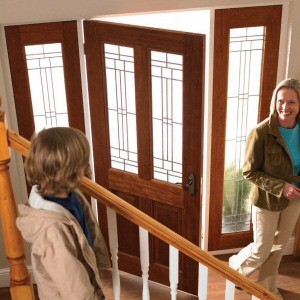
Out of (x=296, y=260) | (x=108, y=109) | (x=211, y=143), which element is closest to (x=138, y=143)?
(x=108, y=109)

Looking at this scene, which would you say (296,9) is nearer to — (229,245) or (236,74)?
(236,74)

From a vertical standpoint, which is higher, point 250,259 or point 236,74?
point 236,74

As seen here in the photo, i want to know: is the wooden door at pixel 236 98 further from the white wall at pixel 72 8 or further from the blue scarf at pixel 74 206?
the blue scarf at pixel 74 206

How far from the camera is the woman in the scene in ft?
11.1

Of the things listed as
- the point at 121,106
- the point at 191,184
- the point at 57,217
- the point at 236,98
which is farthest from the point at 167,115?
the point at 57,217

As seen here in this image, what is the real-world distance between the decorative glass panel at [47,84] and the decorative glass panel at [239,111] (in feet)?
4.00

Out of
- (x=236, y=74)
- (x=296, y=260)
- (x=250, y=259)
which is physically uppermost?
(x=236, y=74)

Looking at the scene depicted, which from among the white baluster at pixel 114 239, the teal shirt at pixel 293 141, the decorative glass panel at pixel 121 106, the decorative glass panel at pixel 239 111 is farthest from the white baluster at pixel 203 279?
the decorative glass panel at pixel 239 111

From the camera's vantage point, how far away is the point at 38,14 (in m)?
3.39

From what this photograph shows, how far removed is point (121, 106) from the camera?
150 inches

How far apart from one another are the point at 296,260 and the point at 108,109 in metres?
2.00

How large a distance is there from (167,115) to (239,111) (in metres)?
0.68

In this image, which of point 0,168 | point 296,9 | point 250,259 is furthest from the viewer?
point 250,259

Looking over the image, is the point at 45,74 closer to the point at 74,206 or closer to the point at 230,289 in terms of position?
the point at 74,206
